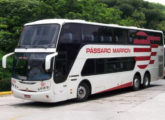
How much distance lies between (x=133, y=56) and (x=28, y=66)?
26.1 feet

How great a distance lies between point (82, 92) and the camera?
50.4 ft

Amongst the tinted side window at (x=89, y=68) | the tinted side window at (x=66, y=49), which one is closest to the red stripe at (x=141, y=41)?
the tinted side window at (x=89, y=68)

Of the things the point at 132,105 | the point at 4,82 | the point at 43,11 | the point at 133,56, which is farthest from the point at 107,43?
the point at 43,11

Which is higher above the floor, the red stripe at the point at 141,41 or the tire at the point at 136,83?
the red stripe at the point at 141,41

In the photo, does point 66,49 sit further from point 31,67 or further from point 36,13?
point 36,13

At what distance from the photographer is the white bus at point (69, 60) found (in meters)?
13.5

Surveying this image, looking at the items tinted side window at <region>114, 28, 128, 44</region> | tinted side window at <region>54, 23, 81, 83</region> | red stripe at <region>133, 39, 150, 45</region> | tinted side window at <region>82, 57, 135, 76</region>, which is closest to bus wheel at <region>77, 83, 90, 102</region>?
tinted side window at <region>82, 57, 135, 76</region>

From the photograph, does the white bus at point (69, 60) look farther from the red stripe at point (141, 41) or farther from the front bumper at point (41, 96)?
the red stripe at point (141, 41)

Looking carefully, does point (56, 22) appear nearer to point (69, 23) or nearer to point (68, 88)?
point (69, 23)

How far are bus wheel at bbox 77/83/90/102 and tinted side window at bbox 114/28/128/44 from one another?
3.71 metres

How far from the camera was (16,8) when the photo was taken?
3183 centimetres

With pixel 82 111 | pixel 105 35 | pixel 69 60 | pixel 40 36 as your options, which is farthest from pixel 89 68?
pixel 82 111

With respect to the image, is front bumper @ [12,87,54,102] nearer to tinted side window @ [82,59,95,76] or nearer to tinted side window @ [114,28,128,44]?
tinted side window @ [82,59,95,76]

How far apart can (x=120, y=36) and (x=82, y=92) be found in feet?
15.4
